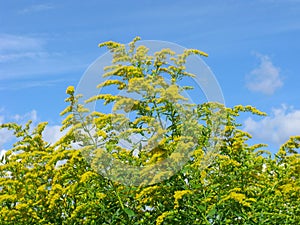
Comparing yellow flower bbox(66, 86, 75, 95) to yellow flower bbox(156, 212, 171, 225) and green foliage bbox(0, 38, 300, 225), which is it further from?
yellow flower bbox(156, 212, 171, 225)

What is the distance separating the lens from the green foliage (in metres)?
7.17

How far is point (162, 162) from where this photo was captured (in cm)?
719

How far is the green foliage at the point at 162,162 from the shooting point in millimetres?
7168

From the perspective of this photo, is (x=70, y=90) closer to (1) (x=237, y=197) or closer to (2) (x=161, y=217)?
(2) (x=161, y=217)

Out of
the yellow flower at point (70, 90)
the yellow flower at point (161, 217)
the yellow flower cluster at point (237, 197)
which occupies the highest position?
the yellow flower at point (70, 90)

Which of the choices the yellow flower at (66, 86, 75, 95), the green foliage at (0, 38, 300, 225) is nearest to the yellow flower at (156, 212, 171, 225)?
the green foliage at (0, 38, 300, 225)

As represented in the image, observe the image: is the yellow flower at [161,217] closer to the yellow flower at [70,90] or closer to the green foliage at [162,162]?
the green foliage at [162,162]

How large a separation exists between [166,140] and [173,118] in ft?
1.14

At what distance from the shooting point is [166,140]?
7246 millimetres

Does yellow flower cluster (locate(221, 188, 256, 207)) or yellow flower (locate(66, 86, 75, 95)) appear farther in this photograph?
yellow flower (locate(66, 86, 75, 95))

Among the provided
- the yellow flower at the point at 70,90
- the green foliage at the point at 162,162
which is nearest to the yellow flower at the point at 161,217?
the green foliage at the point at 162,162

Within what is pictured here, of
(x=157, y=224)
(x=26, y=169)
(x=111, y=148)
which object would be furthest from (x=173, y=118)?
(x=26, y=169)

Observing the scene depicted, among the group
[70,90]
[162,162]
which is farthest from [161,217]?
[70,90]

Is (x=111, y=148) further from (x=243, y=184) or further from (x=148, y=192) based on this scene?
(x=243, y=184)
